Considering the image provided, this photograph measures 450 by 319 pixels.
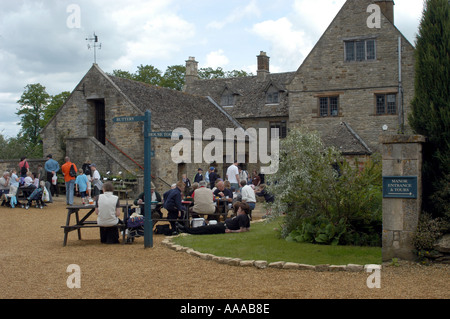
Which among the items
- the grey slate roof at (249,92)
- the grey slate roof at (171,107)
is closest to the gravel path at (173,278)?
the grey slate roof at (171,107)

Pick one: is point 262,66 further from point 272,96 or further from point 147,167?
point 147,167

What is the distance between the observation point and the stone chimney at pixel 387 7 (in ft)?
97.7

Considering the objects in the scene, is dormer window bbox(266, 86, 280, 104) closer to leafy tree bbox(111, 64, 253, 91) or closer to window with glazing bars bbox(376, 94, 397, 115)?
window with glazing bars bbox(376, 94, 397, 115)

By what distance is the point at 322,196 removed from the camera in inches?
432

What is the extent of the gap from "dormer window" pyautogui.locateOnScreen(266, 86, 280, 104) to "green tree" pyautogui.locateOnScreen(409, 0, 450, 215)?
27.7 m

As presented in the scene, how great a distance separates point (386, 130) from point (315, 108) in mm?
4401

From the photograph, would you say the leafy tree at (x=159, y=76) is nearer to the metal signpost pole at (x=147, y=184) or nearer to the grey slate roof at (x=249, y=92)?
the grey slate roof at (x=249, y=92)

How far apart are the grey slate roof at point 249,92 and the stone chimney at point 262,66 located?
0.34 meters

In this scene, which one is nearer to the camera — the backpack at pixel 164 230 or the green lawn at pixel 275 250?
the green lawn at pixel 275 250

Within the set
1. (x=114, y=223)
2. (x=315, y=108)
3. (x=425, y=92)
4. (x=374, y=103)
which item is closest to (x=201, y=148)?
(x=315, y=108)

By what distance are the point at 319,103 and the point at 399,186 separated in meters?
22.2

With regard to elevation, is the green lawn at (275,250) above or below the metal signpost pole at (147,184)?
below

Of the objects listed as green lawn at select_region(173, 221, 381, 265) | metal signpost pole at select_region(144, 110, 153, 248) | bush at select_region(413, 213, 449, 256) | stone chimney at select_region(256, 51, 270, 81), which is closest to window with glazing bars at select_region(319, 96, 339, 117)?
stone chimney at select_region(256, 51, 270, 81)

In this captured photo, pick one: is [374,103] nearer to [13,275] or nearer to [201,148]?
[201,148]
